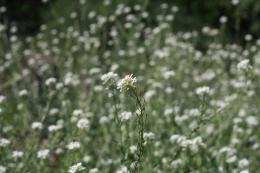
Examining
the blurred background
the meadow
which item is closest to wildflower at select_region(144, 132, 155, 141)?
the meadow

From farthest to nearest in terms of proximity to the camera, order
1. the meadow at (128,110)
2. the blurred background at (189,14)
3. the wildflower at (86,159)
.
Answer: the blurred background at (189,14) → the wildflower at (86,159) → the meadow at (128,110)

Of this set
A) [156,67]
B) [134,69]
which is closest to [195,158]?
[156,67]

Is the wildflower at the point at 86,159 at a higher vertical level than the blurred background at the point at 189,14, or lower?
lower

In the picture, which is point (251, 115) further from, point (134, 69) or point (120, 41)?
point (120, 41)

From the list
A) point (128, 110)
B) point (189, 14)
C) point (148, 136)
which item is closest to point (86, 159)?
point (128, 110)

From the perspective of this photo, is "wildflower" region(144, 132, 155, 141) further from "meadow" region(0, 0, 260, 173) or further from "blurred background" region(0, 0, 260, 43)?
"blurred background" region(0, 0, 260, 43)

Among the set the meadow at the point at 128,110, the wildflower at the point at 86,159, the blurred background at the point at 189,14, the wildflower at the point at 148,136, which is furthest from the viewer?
the blurred background at the point at 189,14

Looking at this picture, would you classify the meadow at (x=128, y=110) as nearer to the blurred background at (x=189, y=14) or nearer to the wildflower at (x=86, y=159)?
the wildflower at (x=86, y=159)

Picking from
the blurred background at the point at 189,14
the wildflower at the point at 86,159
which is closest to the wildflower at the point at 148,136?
the wildflower at the point at 86,159
